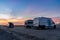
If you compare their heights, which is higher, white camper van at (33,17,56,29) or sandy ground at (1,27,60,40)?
white camper van at (33,17,56,29)

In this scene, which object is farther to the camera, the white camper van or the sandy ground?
the white camper van

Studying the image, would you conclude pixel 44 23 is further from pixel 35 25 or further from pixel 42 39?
pixel 42 39

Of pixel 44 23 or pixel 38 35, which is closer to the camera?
pixel 38 35

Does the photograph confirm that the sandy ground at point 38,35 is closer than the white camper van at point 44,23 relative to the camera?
Yes

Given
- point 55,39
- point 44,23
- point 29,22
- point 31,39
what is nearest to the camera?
point 55,39

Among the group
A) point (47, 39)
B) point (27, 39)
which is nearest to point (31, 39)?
point (27, 39)

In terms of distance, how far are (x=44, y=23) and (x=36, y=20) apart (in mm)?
2119

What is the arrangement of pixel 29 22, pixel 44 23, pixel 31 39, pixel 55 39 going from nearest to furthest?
1. pixel 55 39
2. pixel 31 39
3. pixel 44 23
4. pixel 29 22

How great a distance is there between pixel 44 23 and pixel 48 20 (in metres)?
0.91

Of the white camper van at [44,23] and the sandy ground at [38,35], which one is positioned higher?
the white camper van at [44,23]

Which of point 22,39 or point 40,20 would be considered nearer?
point 22,39

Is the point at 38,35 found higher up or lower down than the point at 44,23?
lower down

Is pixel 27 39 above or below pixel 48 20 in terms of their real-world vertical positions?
below

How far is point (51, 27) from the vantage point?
41.1 meters
